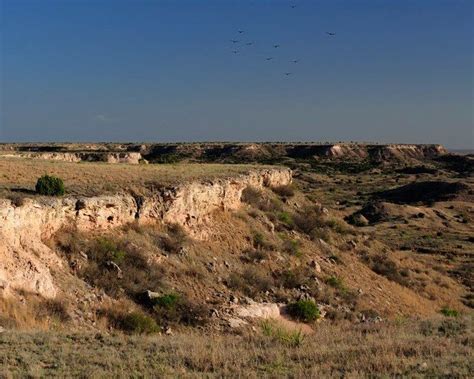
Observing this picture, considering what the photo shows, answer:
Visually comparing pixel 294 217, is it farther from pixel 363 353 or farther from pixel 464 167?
pixel 464 167

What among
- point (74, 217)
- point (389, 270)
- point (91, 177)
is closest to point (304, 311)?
point (74, 217)

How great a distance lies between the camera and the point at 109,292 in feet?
49.6

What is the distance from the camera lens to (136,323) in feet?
45.4

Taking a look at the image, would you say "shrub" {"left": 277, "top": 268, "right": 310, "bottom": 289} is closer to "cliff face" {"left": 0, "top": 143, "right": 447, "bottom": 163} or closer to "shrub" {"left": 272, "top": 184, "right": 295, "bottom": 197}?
"shrub" {"left": 272, "top": 184, "right": 295, "bottom": 197}

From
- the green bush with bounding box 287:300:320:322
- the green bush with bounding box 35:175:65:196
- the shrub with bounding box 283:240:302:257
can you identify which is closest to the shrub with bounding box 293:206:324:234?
the shrub with bounding box 283:240:302:257

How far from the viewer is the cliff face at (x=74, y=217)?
13.5 meters

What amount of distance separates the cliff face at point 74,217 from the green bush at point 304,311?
187 inches

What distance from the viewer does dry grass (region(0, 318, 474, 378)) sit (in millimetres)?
8078

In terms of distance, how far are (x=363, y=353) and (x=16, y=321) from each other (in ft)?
24.4

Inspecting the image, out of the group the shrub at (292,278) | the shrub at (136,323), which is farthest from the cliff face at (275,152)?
the shrub at (136,323)

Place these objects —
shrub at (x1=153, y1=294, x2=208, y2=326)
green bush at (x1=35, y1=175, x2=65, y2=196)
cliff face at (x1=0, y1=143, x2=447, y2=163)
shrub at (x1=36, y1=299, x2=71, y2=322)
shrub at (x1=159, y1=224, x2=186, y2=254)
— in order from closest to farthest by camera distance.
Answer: shrub at (x1=36, y1=299, x2=71, y2=322)
shrub at (x1=153, y1=294, x2=208, y2=326)
green bush at (x1=35, y1=175, x2=65, y2=196)
shrub at (x1=159, y1=224, x2=186, y2=254)
cliff face at (x1=0, y1=143, x2=447, y2=163)

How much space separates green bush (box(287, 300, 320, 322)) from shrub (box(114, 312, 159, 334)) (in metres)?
5.68

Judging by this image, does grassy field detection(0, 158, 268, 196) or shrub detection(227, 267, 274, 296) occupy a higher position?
grassy field detection(0, 158, 268, 196)

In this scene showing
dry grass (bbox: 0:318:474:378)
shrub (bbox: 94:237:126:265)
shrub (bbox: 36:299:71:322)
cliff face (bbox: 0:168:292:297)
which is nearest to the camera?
dry grass (bbox: 0:318:474:378)
